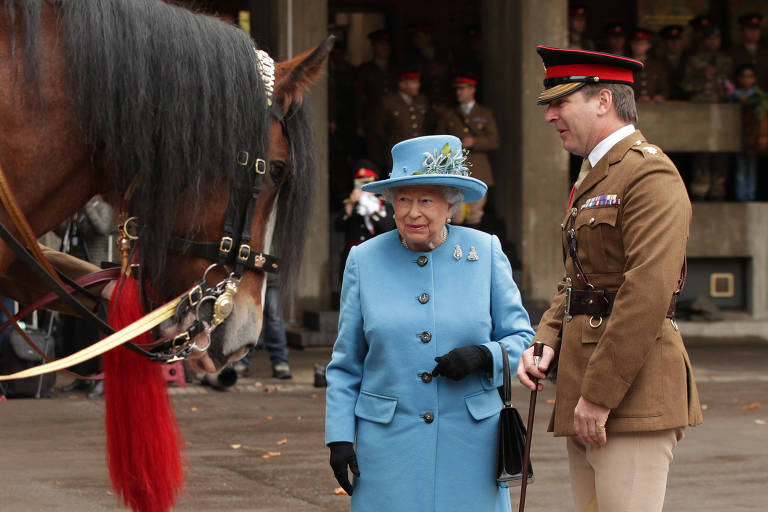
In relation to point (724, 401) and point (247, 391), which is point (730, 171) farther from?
point (247, 391)

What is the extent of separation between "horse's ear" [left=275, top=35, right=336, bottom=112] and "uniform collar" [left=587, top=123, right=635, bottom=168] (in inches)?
37.8

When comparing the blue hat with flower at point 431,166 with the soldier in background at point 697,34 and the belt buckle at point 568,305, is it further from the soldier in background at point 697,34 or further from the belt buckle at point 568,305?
the soldier in background at point 697,34

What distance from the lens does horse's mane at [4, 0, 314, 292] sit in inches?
138

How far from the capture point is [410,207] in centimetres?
357

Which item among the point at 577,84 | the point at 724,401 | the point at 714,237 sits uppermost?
the point at 577,84

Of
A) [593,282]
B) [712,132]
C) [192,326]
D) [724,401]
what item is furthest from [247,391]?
[712,132]

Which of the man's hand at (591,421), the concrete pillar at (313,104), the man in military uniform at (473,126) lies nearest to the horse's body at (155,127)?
the man's hand at (591,421)

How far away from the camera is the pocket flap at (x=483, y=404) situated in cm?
354

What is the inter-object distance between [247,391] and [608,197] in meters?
6.34

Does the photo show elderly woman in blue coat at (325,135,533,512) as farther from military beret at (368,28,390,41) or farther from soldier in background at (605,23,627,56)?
soldier in background at (605,23,627,56)

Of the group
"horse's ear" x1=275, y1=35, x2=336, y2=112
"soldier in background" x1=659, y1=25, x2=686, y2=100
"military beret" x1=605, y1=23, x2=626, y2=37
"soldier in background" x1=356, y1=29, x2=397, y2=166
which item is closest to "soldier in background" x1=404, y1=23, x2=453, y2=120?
"soldier in background" x1=356, y1=29, x2=397, y2=166

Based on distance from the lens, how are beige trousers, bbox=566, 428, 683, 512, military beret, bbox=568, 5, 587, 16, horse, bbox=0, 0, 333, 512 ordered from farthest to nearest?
military beret, bbox=568, 5, 587, 16, horse, bbox=0, 0, 333, 512, beige trousers, bbox=566, 428, 683, 512

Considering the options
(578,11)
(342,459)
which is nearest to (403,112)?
(578,11)

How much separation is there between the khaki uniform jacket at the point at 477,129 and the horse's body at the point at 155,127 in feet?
28.6
